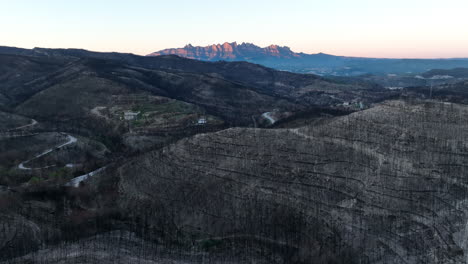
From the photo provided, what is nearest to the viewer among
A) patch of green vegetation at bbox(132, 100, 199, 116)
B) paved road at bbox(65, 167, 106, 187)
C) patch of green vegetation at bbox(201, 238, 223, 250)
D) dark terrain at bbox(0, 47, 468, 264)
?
dark terrain at bbox(0, 47, 468, 264)

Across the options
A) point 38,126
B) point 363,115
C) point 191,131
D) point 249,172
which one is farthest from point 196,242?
point 38,126

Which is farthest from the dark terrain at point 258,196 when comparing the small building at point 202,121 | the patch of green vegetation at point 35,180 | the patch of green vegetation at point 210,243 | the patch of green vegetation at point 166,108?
the patch of green vegetation at point 166,108

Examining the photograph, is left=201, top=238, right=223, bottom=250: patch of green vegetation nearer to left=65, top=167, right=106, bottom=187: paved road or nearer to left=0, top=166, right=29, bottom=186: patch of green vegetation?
left=65, top=167, right=106, bottom=187: paved road

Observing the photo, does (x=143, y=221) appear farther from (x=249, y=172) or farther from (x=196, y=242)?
(x=249, y=172)

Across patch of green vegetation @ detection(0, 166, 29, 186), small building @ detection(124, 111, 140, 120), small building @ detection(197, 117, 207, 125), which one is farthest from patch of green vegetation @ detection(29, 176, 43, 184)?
small building @ detection(197, 117, 207, 125)

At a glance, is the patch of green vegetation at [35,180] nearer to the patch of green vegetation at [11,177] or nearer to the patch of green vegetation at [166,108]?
the patch of green vegetation at [11,177]

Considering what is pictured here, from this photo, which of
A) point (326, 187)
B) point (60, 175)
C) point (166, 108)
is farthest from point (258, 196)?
point (166, 108)
